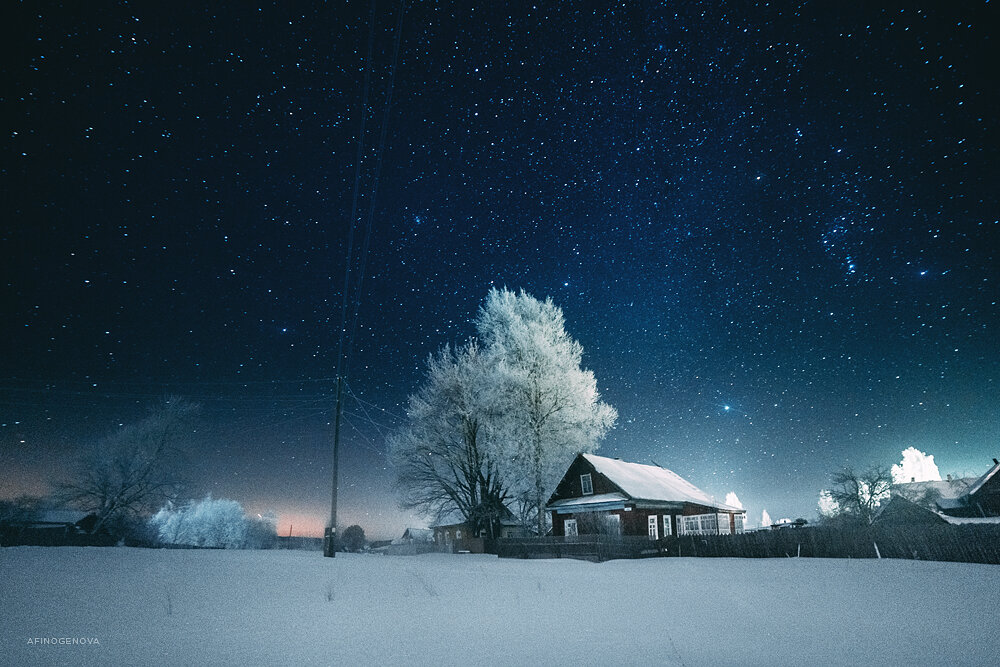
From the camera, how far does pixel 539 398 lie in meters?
25.3

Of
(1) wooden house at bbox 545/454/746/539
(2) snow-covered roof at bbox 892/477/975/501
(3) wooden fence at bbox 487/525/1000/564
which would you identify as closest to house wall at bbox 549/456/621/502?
(1) wooden house at bbox 545/454/746/539

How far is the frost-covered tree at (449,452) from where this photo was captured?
90.5ft

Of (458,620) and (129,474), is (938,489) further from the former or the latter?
(129,474)

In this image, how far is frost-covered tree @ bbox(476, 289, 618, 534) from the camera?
2477 cm

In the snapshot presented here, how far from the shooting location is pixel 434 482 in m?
28.1

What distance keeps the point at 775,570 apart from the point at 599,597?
28.4 feet

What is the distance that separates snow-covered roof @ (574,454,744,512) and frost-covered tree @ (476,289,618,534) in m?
5.24

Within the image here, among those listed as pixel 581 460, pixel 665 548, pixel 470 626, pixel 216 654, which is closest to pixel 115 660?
pixel 216 654

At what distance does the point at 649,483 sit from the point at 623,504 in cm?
587

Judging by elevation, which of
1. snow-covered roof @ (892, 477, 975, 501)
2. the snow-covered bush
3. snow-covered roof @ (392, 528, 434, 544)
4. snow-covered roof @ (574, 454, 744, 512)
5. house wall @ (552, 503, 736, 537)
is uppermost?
snow-covered roof @ (574, 454, 744, 512)

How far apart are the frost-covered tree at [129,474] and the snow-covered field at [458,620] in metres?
33.8

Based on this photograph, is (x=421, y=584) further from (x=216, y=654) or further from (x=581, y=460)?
(x=581, y=460)

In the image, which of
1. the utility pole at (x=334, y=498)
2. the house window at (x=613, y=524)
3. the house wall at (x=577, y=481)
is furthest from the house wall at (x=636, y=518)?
the utility pole at (x=334, y=498)

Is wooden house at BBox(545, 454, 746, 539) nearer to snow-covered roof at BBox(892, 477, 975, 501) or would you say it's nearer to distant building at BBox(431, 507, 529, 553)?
distant building at BBox(431, 507, 529, 553)
